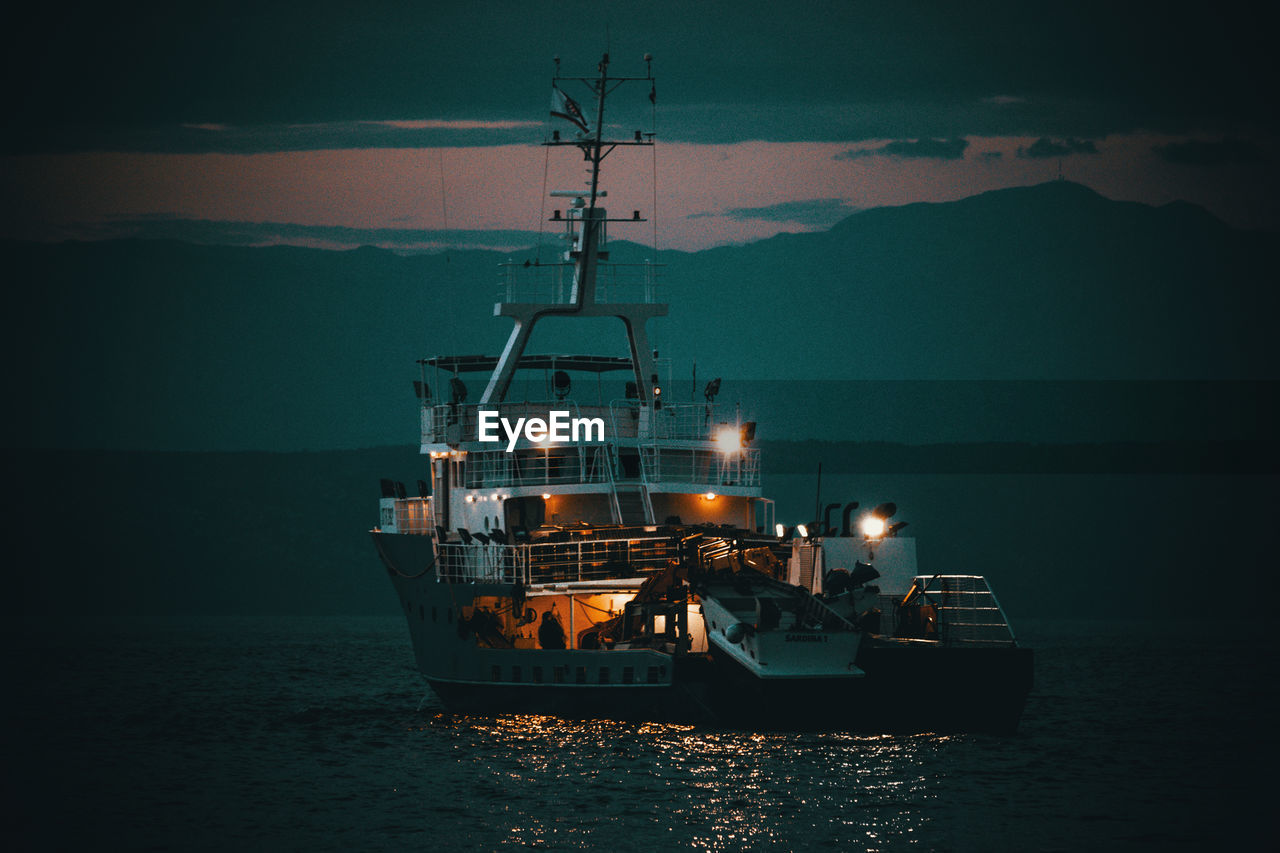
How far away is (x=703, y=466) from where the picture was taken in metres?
56.0

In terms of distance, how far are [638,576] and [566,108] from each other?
16562 mm

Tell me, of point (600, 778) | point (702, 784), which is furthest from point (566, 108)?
point (702, 784)

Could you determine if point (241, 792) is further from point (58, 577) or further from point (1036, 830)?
point (58, 577)

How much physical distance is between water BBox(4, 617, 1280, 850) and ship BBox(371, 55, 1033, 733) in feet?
5.08

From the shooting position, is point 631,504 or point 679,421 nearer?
point 631,504

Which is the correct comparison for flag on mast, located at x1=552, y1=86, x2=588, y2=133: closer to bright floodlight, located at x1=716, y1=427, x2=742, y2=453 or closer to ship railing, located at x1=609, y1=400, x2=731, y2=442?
ship railing, located at x1=609, y1=400, x2=731, y2=442

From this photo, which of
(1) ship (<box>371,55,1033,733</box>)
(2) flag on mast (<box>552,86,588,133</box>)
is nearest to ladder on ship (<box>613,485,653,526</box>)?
(1) ship (<box>371,55,1033,733</box>)

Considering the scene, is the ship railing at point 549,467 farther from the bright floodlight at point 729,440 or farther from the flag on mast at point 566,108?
Answer: the flag on mast at point 566,108

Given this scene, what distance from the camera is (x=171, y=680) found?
74.2 m

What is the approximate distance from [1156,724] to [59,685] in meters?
42.0

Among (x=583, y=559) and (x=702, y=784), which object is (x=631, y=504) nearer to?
(x=583, y=559)

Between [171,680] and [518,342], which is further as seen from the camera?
[171,680]

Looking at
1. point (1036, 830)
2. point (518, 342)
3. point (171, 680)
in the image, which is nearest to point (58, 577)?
point (171, 680)

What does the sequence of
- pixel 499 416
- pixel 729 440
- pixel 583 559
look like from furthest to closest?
pixel 729 440, pixel 499 416, pixel 583 559
